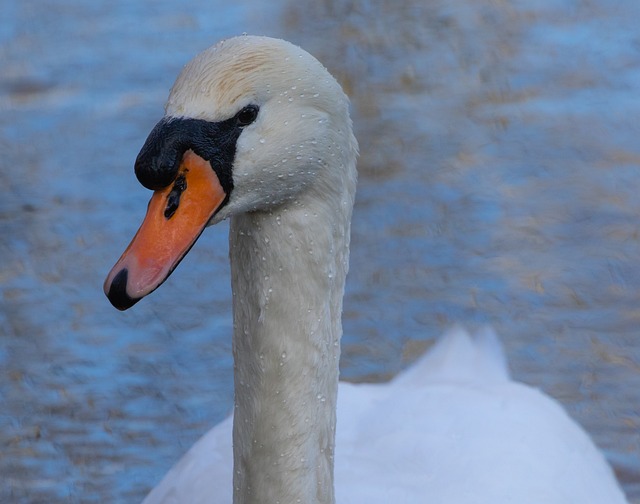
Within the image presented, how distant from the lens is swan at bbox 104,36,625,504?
81.1 inches

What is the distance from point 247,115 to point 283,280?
317 mm

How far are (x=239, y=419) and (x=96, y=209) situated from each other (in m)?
3.26

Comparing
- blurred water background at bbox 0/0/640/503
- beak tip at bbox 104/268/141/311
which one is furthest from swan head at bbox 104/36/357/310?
blurred water background at bbox 0/0/640/503

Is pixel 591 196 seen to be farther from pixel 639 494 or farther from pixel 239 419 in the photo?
pixel 239 419

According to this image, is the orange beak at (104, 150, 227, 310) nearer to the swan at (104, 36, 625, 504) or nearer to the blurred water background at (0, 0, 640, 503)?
the swan at (104, 36, 625, 504)

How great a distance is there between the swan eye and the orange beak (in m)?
0.09

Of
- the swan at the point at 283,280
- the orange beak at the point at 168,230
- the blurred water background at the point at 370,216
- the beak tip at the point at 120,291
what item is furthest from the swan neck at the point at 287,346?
the blurred water background at the point at 370,216

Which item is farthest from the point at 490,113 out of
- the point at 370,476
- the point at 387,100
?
the point at 370,476

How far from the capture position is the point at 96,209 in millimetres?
5547

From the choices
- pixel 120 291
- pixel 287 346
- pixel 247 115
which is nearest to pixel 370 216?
pixel 287 346

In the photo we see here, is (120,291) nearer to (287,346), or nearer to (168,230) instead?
(168,230)

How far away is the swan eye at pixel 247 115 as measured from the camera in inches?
82.7

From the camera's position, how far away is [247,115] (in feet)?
6.92

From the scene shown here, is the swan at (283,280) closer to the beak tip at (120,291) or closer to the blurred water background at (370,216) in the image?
the beak tip at (120,291)
